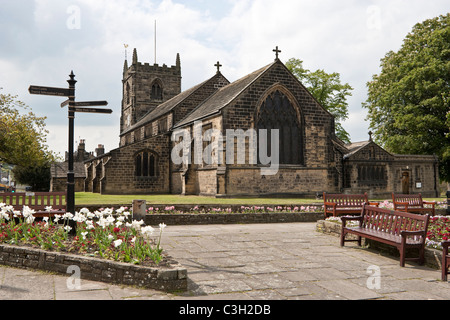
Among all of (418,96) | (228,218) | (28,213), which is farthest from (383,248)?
(418,96)

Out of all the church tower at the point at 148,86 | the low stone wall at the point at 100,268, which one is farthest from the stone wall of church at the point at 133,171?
the low stone wall at the point at 100,268

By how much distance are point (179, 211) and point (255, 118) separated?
11.6 m

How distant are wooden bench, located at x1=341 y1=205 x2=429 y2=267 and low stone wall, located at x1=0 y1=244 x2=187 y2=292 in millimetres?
4055

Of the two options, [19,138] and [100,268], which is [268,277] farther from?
[19,138]

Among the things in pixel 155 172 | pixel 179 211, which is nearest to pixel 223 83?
pixel 155 172

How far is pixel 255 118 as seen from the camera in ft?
78.5

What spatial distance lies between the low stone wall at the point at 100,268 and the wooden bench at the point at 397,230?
4.05m

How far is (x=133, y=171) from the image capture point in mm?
29734

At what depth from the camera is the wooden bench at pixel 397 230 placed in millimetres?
6898

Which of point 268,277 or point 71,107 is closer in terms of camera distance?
point 268,277

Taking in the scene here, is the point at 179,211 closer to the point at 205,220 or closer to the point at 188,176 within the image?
the point at 205,220

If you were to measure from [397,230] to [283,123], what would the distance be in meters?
17.6

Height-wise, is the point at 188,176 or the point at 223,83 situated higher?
the point at 223,83

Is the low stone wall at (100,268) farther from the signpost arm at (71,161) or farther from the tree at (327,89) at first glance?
the tree at (327,89)
